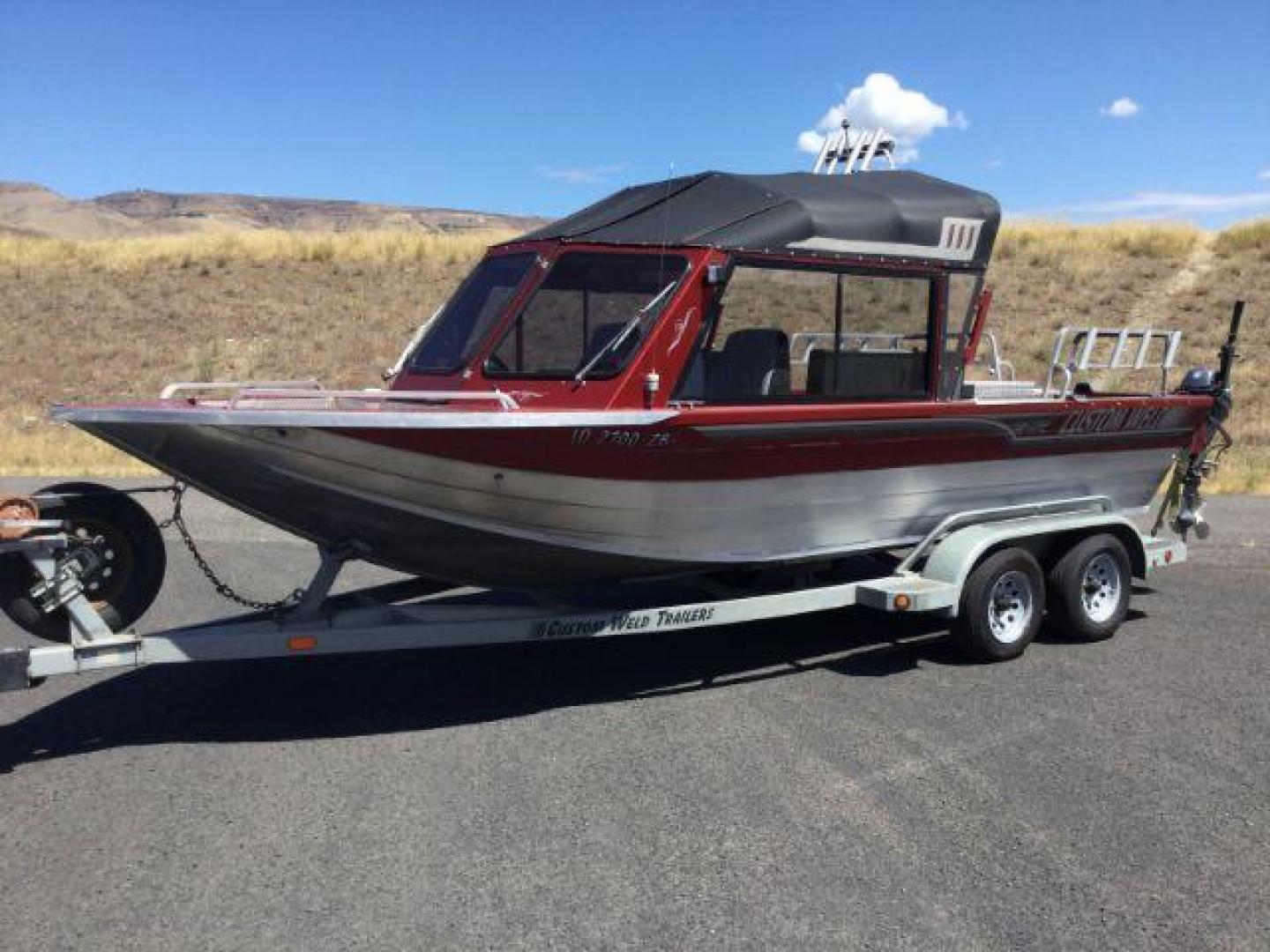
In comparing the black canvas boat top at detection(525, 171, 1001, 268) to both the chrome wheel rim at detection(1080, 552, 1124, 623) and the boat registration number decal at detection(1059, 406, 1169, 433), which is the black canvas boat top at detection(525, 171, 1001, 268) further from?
the chrome wheel rim at detection(1080, 552, 1124, 623)

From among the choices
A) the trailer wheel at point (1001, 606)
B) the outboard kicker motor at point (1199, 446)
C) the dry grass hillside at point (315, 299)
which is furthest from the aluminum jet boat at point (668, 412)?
the dry grass hillside at point (315, 299)

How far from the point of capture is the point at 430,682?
555cm

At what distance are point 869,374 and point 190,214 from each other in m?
145

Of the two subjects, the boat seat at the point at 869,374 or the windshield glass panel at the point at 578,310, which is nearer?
the windshield glass panel at the point at 578,310

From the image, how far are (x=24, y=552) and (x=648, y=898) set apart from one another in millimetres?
2759

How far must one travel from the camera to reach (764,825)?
3836 mm

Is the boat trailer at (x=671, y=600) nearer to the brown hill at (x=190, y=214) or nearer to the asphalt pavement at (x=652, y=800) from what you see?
the asphalt pavement at (x=652, y=800)

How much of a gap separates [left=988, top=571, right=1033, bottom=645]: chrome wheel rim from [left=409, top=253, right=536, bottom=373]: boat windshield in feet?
10.3

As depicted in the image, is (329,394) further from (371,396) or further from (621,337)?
(621,337)

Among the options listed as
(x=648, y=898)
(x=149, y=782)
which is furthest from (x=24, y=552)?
(x=648, y=898)

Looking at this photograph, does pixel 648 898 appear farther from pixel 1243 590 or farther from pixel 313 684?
→ pixel 1243 590

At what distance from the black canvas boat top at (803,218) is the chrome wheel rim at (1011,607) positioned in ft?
6.06

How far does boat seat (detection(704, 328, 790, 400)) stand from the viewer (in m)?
5.14

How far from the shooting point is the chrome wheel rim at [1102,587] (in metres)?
6.36
